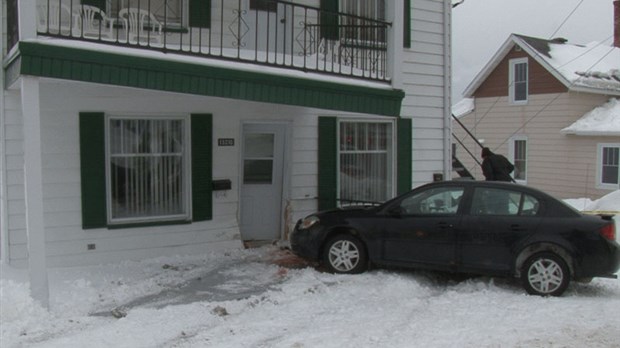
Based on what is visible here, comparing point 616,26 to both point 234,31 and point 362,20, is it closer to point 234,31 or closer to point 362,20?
point 362,20

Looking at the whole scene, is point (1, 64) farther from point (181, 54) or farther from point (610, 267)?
point (610, 267)

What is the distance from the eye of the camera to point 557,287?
7594mm

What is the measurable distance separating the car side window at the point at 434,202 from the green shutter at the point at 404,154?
3218 mm

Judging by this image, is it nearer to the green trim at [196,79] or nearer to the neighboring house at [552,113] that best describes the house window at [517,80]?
the neighboring house at [552,113]

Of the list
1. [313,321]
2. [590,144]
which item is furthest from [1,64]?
[590,144]

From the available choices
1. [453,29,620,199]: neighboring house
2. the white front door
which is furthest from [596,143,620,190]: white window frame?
the white front door

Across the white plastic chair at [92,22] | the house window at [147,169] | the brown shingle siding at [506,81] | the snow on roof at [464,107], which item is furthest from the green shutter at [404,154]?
the snow on roof at [464,107]

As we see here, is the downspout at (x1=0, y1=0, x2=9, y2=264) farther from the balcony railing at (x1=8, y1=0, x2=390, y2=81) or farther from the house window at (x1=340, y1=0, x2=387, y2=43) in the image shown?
the house window at (x1=340, y1=0, x2=387, y2=43)

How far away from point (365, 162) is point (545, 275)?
4.63 metres

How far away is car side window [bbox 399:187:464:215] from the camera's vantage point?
326 inches

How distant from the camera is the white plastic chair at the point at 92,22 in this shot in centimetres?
805

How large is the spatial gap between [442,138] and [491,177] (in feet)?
3.83

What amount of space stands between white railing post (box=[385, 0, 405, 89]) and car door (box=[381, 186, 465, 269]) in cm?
217

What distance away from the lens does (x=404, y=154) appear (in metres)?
11.8
